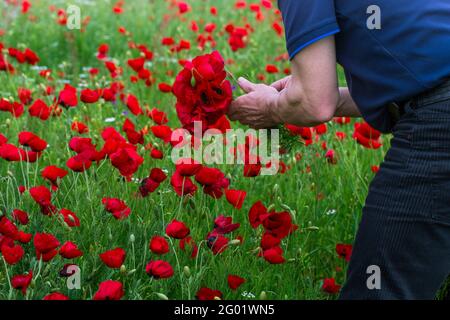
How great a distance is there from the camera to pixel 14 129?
11.0 feet

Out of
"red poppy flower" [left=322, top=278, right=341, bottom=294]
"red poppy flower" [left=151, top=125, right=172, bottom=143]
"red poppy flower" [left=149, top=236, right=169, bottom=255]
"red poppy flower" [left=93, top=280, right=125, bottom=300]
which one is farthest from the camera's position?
"red poppy flower" [left=151, top=125, right=172, bottom=143]

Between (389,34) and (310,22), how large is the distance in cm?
18

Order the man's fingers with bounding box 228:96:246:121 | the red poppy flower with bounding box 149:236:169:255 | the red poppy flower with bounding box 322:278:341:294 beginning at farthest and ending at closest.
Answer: the red poppy flower with bounding box 322:278:341:294 < the man's fingers with bounding box 228:96:246:121 < the red poppy flower with bounding box 149:236:169:255

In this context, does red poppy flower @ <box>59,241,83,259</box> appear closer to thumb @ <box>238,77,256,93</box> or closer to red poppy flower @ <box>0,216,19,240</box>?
red poppy flower @ <box>0,216,19,240</box>

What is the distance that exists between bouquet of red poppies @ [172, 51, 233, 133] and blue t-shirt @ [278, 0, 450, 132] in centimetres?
24

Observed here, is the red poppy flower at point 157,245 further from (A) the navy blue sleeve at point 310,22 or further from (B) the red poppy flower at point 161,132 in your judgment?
(B) the red poppy flower at point 161,132

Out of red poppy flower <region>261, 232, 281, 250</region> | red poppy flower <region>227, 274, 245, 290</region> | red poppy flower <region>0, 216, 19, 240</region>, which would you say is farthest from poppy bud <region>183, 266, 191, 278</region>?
red poppy flower <region>0, 216, 19, 240</region>

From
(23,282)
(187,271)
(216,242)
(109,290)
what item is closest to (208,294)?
(187,271)

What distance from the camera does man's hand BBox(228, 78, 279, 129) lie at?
7.13 ft

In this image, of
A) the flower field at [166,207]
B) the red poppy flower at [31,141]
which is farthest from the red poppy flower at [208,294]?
the red poppy flower at [31,141]

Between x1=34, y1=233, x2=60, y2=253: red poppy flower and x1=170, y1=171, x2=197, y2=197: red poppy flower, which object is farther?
x1=170, y1=171, x2=197, y2=197: red poppy flower

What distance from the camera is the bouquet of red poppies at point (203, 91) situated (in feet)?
6.86

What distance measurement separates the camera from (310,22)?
187cm
